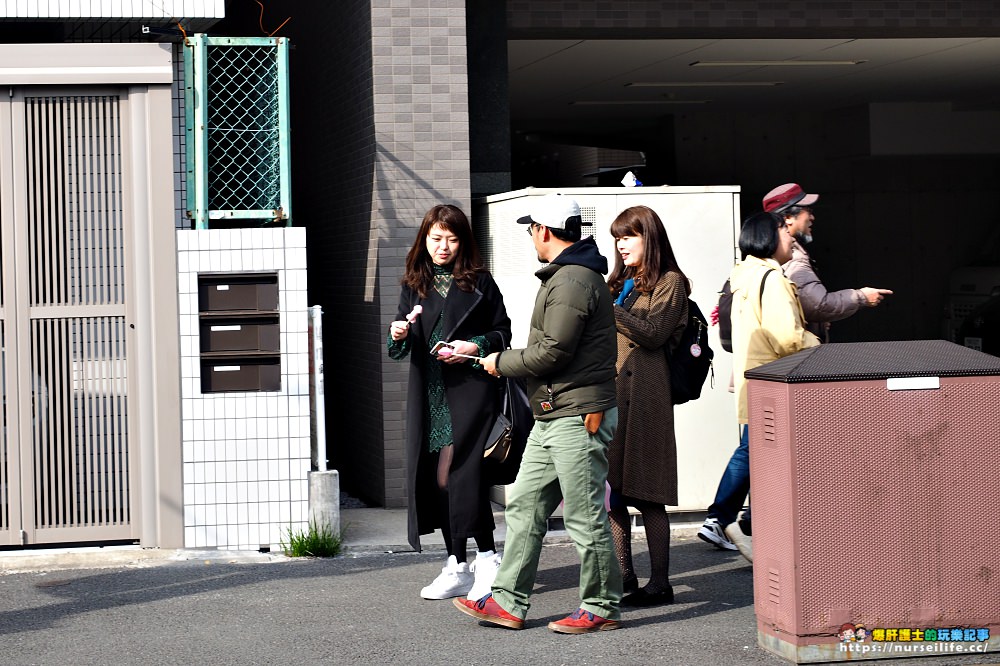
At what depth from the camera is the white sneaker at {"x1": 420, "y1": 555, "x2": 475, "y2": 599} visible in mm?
6320

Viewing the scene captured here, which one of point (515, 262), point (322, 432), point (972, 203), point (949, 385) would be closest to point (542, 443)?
point (949, 385)

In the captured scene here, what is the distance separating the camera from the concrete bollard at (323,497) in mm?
7344

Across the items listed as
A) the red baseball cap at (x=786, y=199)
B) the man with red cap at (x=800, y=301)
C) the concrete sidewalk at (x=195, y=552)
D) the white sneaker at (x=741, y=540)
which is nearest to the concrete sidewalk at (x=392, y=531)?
the concrete sidewalk at (x=195, y=552)

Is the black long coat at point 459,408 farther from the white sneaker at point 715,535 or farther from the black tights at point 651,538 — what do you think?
the white sneaker at point 715,535

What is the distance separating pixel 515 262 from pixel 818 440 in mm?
3467

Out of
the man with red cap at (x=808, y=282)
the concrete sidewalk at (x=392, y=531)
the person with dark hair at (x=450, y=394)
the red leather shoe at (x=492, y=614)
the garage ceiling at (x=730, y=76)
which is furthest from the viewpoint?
the garage ceiling at (x=730, y=76)

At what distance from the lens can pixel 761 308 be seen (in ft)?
20.7

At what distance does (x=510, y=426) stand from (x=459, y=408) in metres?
0.27

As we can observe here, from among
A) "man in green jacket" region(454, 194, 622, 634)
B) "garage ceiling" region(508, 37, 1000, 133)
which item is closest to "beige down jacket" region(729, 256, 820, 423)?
"man in green jacket" region(454, 194, 622, 634)

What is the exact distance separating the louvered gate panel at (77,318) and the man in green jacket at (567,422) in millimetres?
2795

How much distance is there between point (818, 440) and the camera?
5.00 meters

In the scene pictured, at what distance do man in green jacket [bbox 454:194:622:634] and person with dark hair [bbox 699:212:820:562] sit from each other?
3.24 feet

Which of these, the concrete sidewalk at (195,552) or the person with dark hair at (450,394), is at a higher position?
the person with dark hair at (450,394)

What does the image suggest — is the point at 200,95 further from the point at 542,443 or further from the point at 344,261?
the point at 542,443
